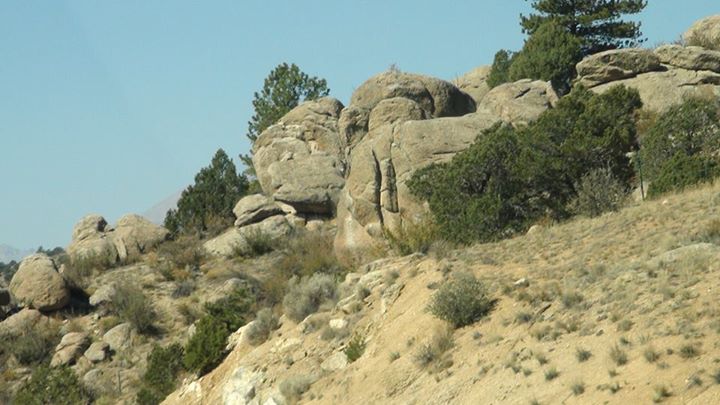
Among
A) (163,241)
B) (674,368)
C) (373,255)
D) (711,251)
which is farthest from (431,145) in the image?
(674,368)

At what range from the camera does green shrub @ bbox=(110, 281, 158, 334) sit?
143 feet

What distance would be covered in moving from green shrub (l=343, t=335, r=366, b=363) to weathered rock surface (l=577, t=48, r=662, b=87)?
27.1 meters

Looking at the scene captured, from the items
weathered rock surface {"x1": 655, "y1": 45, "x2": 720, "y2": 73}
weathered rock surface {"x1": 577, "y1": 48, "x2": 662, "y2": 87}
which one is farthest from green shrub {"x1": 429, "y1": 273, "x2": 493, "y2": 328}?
weathered rock surface {"x1": 655, "y1": 45, "x2": 720, "y2": 73}

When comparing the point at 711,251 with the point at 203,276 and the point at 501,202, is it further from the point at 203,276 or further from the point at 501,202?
the point at 203,276

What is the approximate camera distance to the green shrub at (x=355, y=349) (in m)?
25.5

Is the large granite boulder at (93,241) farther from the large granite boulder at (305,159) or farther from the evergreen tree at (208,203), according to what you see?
the large granite boulder at (305,159)

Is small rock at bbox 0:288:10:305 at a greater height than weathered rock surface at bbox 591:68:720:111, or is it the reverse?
small rock at bbox 0:288:10:305

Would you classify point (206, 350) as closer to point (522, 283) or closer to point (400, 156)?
point (522, 283)

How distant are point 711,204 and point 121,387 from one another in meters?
21.0

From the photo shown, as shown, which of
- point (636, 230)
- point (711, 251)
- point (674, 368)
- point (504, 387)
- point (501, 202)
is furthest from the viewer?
point (501, 202)

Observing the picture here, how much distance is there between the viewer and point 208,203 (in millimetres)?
57500

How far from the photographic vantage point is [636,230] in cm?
2533

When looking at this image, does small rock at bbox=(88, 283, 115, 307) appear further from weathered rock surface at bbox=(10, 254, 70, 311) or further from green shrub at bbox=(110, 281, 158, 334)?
weathered rock surface at bbox=(10, 254, 70, 311)

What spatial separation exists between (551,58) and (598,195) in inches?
851
